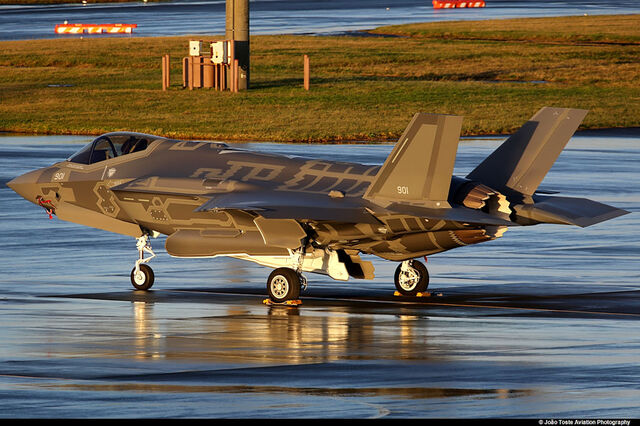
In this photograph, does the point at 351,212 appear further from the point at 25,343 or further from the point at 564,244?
the point at 564,244

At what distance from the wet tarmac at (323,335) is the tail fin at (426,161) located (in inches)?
66.8

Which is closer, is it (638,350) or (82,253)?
(638,350)

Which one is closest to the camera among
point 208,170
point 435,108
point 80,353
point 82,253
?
point 80,353

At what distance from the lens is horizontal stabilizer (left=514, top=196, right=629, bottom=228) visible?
20844mm

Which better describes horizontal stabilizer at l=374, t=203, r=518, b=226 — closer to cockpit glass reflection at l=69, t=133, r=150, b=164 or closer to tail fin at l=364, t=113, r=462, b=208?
tail fin at l=364, t=113, r=462, b=208

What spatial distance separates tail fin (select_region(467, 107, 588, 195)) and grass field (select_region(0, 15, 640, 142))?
23970 mm

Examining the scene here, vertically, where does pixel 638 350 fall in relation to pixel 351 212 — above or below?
below

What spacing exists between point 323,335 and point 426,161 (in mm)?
3334

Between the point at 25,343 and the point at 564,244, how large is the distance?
13061 millimetres

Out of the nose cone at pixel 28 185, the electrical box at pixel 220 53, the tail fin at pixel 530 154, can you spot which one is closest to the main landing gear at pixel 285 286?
the tail fin at pixel 530 154

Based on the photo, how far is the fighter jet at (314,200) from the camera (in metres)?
20.0

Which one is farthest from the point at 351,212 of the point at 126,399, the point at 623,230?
the point at 623,230

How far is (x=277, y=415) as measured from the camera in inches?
517

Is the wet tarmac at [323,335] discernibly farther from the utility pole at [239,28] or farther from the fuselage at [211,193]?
the utility pole at [239,28]
